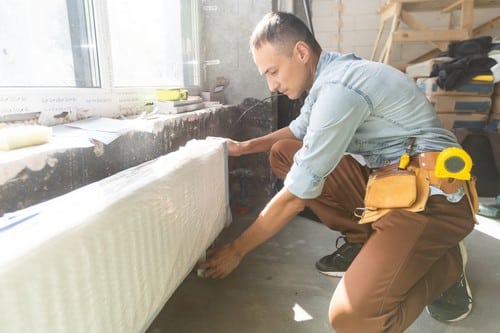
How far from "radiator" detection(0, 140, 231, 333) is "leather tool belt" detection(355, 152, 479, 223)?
518mm

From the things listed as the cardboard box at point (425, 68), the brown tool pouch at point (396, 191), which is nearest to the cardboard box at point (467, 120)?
the cardboard box at point (425, 68)

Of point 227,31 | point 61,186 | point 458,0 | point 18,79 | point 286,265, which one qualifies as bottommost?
point 286,265

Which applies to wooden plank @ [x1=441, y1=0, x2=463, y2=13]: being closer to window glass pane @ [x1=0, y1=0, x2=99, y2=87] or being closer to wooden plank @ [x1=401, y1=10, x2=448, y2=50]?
wooden plank @ [x1=401, y1=10, x2=448, y2=50]

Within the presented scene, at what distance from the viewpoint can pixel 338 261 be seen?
1.39 metres

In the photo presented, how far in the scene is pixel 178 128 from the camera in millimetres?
1333

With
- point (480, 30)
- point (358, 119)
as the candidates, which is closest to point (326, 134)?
point (358, 119)

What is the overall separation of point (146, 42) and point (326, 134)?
1082mm

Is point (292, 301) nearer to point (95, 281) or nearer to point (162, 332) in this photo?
point (162, 332)

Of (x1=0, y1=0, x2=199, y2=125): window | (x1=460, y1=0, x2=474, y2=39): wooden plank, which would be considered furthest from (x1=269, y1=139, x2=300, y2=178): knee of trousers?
(x1=460, y1=0, x2=474, y2=39): wooden plank

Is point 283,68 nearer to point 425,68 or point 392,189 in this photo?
point 392,189

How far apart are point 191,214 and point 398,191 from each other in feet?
1.84

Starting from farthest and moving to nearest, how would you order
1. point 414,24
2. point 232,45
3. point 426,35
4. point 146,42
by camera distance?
1. point 414,24
2. point 426,35
3. point 232,45
4. point 146,42

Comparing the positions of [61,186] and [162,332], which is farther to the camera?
[162,332]

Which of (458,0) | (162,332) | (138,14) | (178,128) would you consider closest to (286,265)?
Result: (162,332)
